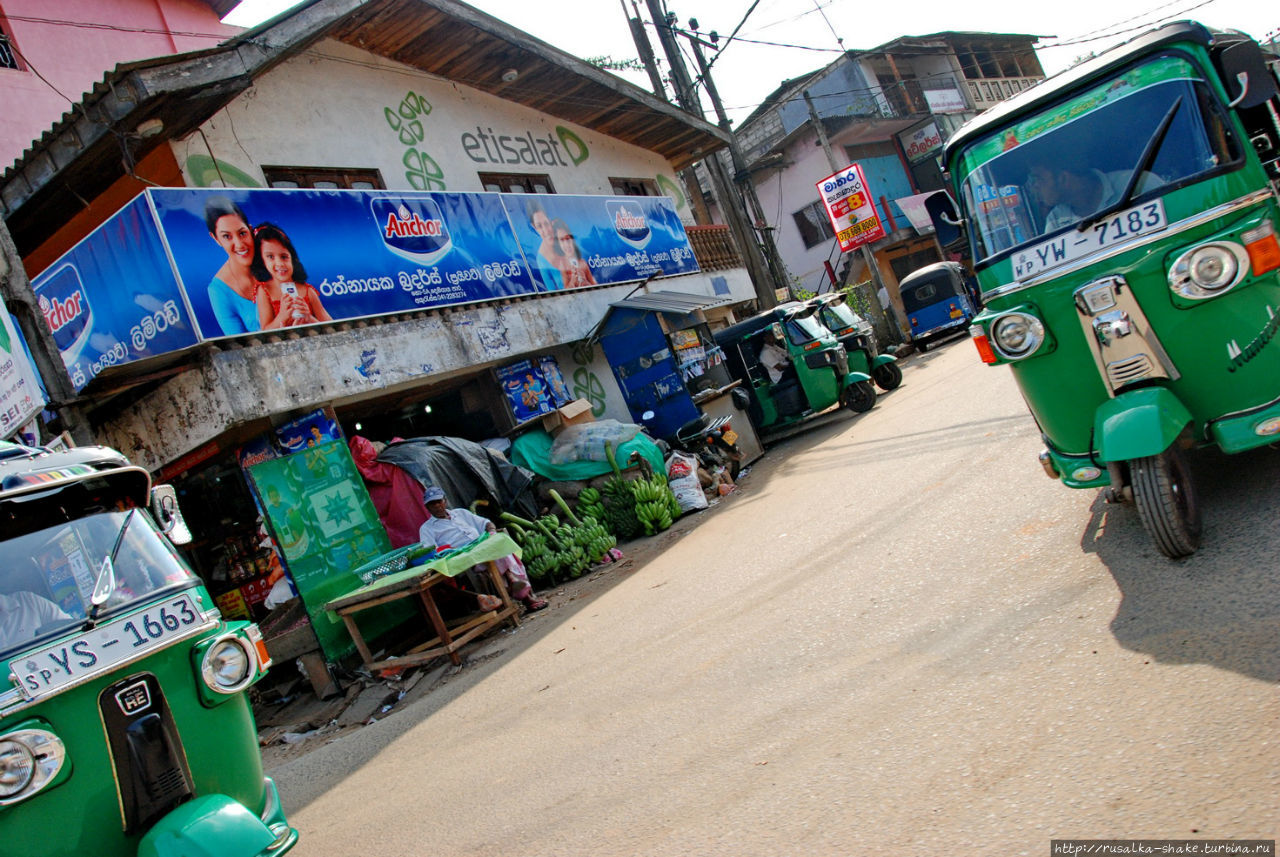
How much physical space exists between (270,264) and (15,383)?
3.37 meters

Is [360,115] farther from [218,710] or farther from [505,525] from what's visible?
[218,710]

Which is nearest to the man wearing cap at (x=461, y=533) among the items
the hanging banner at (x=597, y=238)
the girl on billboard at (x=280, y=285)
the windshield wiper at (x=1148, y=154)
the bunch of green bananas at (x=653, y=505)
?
the bunch of green bananas at (x=653, y=505)

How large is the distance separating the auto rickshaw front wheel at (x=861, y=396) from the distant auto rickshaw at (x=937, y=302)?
9.03 m

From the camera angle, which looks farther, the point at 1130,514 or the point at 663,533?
the point at 663,533

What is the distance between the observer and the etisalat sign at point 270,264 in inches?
356

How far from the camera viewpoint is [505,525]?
11180mm

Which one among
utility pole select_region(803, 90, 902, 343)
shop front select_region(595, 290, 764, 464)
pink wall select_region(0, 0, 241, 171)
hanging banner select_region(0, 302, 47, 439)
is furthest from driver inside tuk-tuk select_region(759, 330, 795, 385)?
hanging banner select_region(0, 302, 47, 439)

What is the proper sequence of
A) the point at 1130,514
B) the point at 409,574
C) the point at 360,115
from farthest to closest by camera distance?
the point at 360,115 → the point at 409,574 → the point at 1130,514

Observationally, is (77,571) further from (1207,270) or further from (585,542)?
(585,542)

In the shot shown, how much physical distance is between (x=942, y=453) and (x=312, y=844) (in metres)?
6.55

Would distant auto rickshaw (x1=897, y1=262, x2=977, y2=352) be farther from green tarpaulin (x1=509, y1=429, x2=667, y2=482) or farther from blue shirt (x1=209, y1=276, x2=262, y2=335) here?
blue shirt (x1=209, y1=276, x2=262, y2=335)

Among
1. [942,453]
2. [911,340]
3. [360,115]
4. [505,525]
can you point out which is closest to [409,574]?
[505,525]

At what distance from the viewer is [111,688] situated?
10.6 ft

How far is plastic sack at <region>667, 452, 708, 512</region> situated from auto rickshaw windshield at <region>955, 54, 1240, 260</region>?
6982 millimetres
